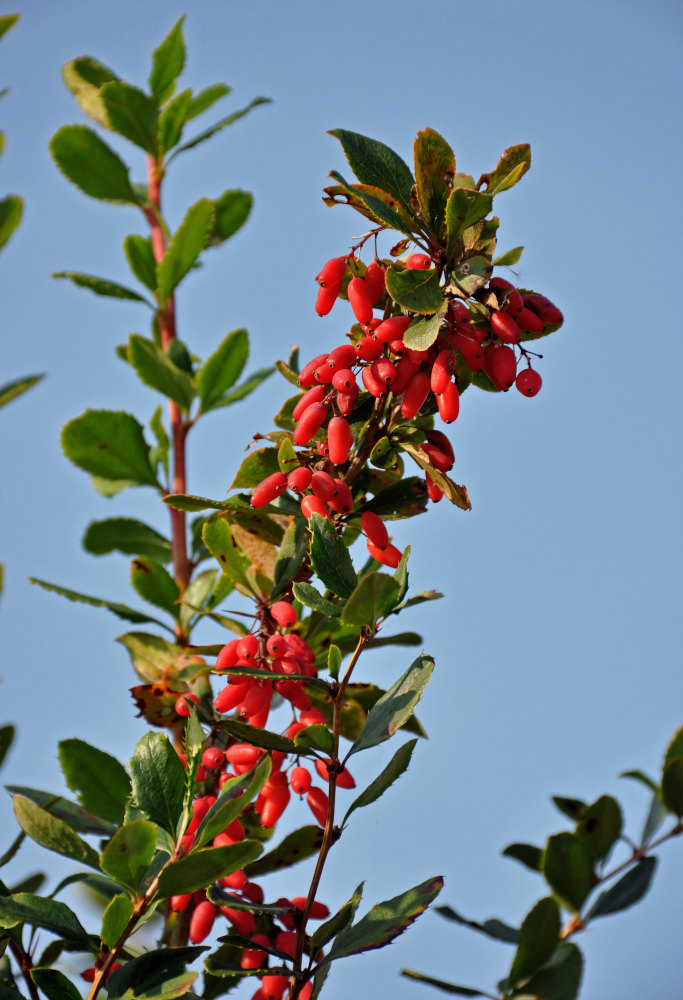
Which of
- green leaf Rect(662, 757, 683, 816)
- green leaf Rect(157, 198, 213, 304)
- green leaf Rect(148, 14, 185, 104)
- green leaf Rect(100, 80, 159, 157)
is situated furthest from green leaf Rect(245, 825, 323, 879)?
green leaf Rect(148, 14, 185, 104)

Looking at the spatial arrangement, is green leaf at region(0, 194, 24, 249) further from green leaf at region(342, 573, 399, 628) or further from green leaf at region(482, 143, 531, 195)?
green leaf at region(342, 573, 399, 628)

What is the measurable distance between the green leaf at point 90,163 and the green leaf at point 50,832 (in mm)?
1553

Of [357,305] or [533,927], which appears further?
[357,305]

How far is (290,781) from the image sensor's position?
134 cm

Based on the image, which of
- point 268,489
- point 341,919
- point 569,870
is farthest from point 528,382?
point 341,919

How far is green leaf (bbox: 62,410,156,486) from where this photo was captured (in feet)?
6.82

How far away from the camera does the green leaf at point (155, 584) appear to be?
6.35 ft

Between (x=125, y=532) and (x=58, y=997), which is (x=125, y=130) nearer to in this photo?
(x=125, y=532)

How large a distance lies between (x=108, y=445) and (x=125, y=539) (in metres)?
0.22

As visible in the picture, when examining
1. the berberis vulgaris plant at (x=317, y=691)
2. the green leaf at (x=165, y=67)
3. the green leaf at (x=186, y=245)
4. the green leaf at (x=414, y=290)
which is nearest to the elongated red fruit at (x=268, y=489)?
the berberis vulgaris plant at (x=317, y=691)

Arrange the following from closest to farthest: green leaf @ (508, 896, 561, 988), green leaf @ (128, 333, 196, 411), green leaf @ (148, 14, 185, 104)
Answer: green leaf @ (508, 896, 561, 988)
green leaf @ (128, 333, 196, 411)
green leaf @ (148, 14, 185, 104)

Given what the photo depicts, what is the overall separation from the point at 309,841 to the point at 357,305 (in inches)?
31.8

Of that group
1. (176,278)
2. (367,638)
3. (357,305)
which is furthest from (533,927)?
Answer: (176,278)

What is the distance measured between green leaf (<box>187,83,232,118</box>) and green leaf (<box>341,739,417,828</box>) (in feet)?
6.25
